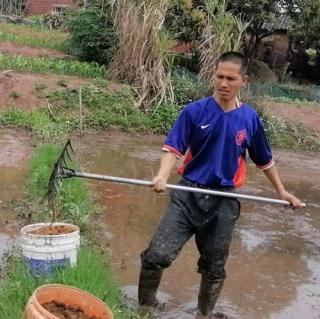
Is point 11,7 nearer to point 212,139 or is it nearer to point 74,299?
point 212,139

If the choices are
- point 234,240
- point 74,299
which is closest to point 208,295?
point 74,299

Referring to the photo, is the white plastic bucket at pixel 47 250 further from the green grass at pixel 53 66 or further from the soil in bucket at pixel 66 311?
the green grass at pixel 53 66

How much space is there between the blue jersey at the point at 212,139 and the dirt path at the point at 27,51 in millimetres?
14762

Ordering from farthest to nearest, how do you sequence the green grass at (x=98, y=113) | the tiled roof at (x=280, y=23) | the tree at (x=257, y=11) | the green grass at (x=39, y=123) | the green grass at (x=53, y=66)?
the tiled roof at (x=280, y=23)
the tree at (x=257, y=11)
the green grass at (x=53, y=66)
the green grass at (x=98, y=113)
the green grass at (x=39, y=123)

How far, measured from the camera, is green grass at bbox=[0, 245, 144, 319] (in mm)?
3914

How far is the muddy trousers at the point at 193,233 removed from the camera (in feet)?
14.2

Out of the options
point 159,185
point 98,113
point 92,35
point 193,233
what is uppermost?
point 159,185

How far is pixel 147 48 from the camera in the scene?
1472 cm

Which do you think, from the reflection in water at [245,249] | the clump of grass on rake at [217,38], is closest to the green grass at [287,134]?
the clump of grass on rake at [217,38]

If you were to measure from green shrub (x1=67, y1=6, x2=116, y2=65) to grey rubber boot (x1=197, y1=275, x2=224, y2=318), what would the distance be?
41.1 feet

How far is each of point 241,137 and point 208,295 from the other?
115 cm

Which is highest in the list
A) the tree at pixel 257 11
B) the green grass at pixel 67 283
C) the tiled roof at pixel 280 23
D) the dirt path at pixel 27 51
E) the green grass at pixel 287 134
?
the tree at pixel 257 11

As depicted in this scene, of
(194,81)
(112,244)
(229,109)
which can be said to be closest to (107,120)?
(194,81)

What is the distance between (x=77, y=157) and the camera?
33.2ft
